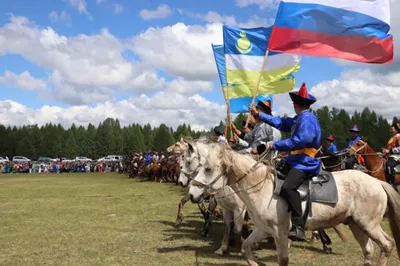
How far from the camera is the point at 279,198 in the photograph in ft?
19.4

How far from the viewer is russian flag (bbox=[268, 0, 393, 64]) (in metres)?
7.41

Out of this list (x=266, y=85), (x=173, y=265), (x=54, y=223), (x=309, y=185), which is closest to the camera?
(x=309, y=185)

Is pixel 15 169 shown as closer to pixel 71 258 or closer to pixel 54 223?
pixel 54 223

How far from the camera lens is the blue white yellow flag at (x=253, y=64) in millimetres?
10844

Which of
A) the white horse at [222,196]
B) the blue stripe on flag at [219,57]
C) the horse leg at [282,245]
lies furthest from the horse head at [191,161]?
the blue stripe on flag at [219,57]

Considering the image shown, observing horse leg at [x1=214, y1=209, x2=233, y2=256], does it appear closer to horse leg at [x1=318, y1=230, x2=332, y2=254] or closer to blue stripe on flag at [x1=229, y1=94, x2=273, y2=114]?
horse leg at [x1=318, y1=230, x2=332, y2=254]

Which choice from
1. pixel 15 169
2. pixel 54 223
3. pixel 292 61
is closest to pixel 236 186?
pixel 292 61

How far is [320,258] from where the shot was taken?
7809 millimetres

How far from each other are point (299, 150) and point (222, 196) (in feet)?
7.04

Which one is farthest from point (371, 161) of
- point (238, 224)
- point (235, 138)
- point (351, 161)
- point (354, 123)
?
point (354, 123)

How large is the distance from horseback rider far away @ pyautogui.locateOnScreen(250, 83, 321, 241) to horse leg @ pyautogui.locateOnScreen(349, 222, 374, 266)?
1.21m

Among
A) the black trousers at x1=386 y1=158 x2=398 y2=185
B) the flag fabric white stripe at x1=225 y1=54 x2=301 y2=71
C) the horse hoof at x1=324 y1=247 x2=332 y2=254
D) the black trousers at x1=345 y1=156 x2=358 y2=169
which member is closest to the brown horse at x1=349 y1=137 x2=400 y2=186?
the black trousers at x1=386 y1=158 x2=398 y2=185

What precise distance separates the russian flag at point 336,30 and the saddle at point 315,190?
2.73m

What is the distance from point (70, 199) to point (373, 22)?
15.1 m
